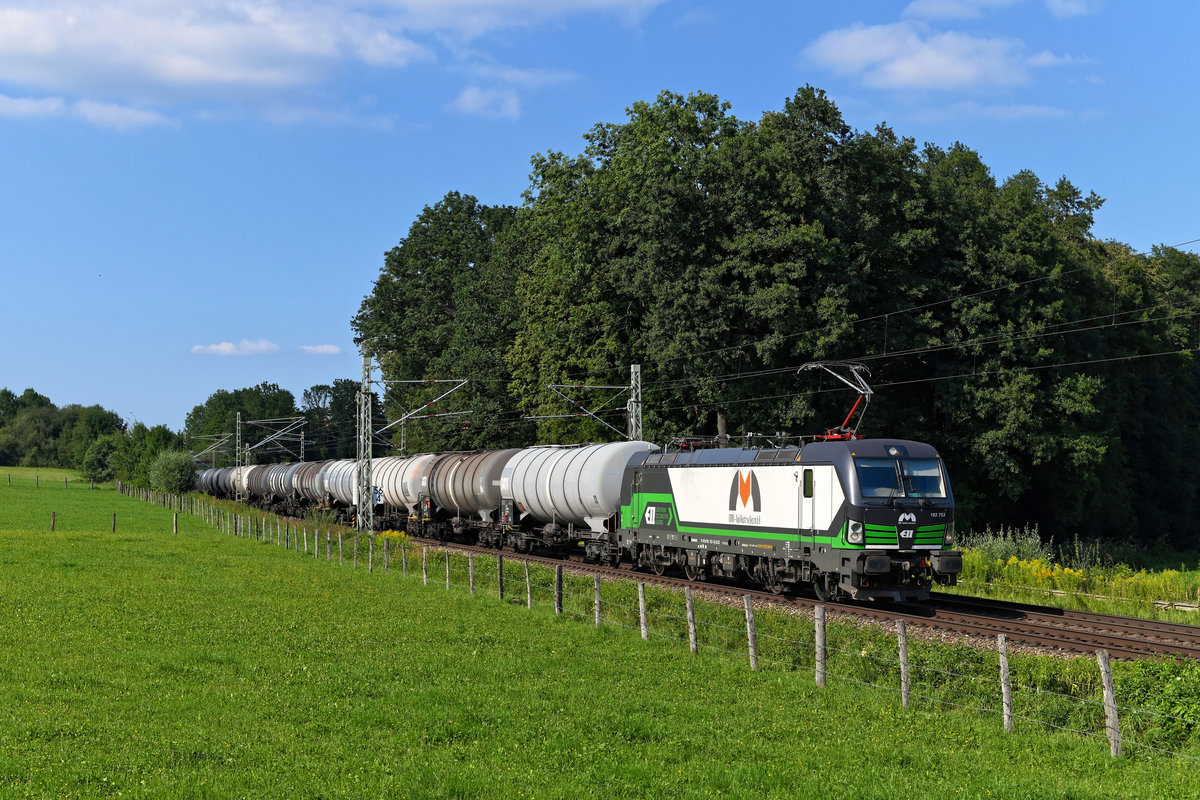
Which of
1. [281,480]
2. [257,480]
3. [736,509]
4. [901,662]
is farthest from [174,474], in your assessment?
[901,662]

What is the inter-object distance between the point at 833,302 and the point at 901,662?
30813mm

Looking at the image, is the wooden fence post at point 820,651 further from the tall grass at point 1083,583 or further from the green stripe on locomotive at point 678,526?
the tall grass at point 1083,583

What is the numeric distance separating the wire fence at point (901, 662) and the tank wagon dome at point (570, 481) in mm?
5775

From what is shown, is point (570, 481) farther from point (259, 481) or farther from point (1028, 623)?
point (259, 481)

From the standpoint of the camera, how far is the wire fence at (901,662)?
12.3 meters

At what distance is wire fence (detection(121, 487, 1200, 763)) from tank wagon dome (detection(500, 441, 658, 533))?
5775 mm

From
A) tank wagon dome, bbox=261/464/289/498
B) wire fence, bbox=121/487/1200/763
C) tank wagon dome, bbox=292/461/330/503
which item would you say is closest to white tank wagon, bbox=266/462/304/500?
tank wagon dome, bbox=261/464/289/498

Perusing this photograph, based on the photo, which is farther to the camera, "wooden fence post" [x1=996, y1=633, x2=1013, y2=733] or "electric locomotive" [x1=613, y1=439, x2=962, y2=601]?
"electric locomotive" [x1=613, y1=439, x2=962, y2=601]

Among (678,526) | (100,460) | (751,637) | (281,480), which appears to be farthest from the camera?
(100,460)

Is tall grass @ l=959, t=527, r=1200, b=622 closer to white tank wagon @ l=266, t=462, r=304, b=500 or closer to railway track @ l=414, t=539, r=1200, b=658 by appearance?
railway track @ l=414, t=539, r=1200, b=658

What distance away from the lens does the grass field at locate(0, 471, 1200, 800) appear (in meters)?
10.4

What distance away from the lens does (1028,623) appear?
21328mm

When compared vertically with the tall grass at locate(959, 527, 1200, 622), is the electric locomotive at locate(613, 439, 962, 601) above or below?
above

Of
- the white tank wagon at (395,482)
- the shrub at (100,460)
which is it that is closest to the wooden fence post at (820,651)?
the white tank wagon at (395,482)
